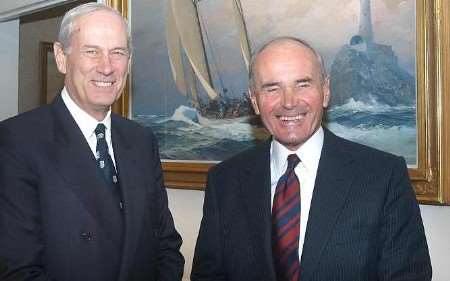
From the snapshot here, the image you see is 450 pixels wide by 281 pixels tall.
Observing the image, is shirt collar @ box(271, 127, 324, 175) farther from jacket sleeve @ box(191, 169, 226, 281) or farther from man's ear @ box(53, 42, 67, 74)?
man's ear @ box(53, 42, 67, 74)

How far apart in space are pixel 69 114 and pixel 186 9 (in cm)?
123

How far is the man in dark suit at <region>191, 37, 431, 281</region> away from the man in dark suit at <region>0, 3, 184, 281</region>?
206 millimetres

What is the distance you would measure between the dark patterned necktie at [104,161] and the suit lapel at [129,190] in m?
0.03

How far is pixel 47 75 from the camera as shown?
16.7ft

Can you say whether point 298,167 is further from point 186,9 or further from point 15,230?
point 186,9

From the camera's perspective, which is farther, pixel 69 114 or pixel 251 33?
pixel 251 33

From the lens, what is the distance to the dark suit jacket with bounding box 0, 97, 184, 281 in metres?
1.43

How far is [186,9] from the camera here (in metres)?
2.65

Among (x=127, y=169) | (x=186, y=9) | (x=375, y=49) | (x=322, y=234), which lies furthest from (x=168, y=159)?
(x=322, y=234)

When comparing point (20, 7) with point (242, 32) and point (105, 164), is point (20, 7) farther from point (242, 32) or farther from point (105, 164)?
point (105, 164)

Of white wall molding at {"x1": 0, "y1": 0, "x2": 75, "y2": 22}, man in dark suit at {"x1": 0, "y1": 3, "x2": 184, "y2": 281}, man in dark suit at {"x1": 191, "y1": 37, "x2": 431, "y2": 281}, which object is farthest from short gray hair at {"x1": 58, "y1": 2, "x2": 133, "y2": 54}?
white wall molding at {"x1": 0, "y1": 0, "x2": 75, "y2": 22}

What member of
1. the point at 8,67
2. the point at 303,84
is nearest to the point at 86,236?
the point at 303,84

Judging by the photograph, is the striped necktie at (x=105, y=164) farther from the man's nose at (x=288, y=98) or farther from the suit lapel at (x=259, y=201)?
the man's nose at (x=288, y=98)

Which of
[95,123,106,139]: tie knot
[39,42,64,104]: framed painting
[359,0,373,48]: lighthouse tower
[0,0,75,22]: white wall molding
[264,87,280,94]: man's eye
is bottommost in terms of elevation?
[95,123,106,139]: tie knot
